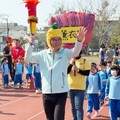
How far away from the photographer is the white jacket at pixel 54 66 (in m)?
4.57

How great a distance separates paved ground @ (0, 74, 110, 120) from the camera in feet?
27.0

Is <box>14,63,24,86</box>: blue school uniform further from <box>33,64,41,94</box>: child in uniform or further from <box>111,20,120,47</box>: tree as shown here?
<box>111,20,120,47</box>: tree

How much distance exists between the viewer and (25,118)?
801 cm

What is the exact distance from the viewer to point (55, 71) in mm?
4602

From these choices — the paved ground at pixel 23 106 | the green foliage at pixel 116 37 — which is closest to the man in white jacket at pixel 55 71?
the paved ground at pixel 23 106

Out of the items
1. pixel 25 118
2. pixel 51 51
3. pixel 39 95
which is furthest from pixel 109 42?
pixel 51 51

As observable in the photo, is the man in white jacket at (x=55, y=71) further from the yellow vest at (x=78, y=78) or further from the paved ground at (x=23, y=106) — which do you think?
the paved ground at (x=23, y=106)

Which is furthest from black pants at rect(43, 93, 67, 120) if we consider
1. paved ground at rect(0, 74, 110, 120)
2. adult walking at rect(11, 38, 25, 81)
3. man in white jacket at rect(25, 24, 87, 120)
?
adult walking at rect(11, 38, 25, 81)

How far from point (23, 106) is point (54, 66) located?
528cm

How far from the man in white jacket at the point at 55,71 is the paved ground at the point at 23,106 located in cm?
344

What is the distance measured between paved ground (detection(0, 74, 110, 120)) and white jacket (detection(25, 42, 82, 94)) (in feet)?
11.5

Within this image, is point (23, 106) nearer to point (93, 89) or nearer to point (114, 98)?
point (93, 89)

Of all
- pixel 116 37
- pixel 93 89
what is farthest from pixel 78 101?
pixel 116 37

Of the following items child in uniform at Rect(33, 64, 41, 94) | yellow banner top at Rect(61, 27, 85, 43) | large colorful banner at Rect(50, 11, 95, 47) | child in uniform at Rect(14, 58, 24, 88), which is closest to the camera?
yellow banner top at Rect(61, 27, 85, 43)
